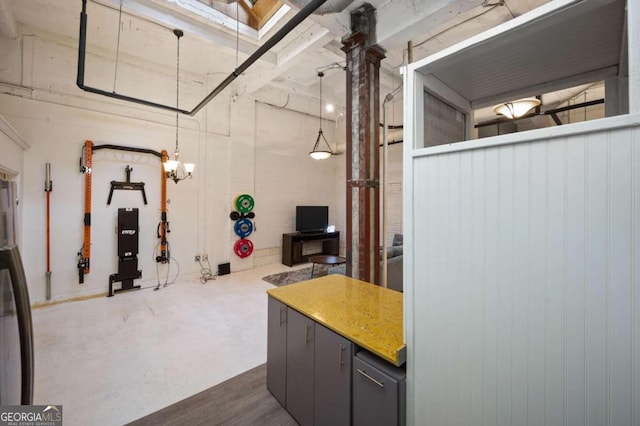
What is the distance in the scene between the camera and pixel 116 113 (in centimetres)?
464

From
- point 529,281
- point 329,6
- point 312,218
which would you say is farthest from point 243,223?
point 529,281

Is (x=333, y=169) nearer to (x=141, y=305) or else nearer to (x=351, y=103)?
(x=351, y=103)

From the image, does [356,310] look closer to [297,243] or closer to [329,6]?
[329,6]

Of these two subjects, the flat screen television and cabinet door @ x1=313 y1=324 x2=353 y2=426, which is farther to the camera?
the flat screen television

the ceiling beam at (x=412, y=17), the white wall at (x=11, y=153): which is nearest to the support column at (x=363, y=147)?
the ceiling beam at (x=412, y=17)

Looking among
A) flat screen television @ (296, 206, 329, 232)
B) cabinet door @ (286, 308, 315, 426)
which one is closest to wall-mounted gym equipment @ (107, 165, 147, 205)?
flat screen television @ (296, 206, 329, 232)

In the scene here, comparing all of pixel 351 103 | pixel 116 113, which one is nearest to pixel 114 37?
pixel 116 113

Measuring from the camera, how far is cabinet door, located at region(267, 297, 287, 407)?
79.7 inches

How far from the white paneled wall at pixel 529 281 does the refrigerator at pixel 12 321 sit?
1.67 metres

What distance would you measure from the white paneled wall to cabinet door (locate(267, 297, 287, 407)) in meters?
1.01

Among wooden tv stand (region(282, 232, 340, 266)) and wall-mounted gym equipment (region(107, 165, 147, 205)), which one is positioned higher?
wall-mounted gym equipment (region(107, 165, 147, 205))

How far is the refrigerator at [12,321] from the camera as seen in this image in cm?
103

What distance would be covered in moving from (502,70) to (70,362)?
171 inches

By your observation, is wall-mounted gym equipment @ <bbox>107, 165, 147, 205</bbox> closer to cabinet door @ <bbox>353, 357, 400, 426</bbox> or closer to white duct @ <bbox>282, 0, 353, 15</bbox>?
white duct @ <bbox>282, 0, 353, 15</bbox>
